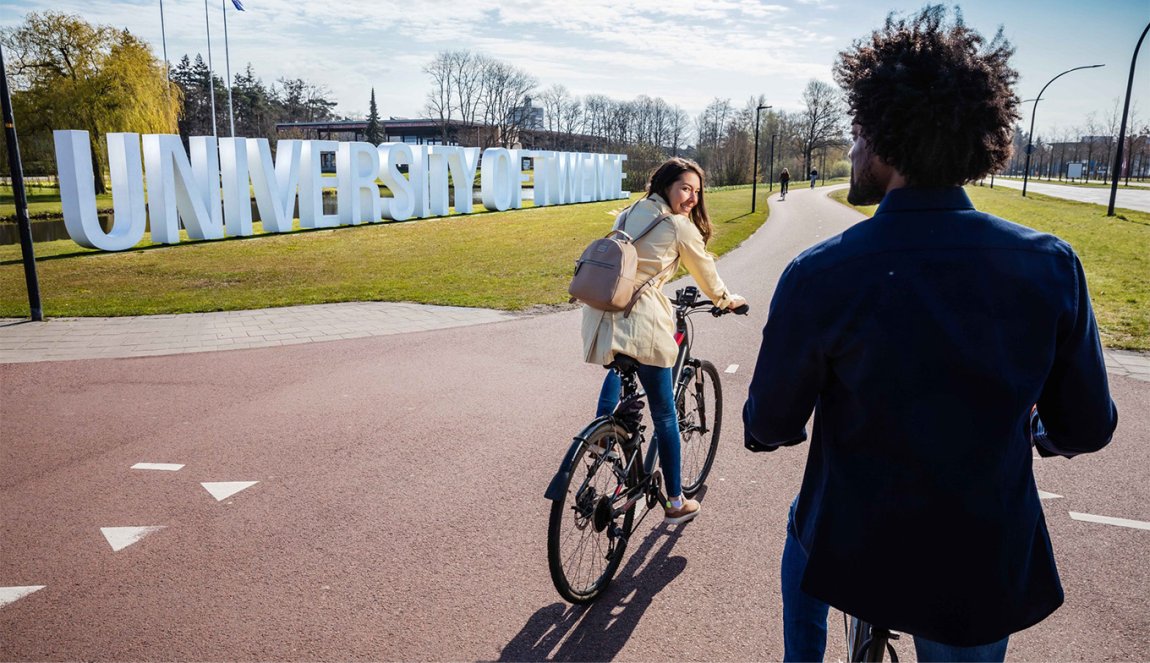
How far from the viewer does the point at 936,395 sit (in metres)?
1.39

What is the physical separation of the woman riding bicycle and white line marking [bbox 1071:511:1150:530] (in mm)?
2362

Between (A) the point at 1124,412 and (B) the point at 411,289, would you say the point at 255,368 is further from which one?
(A) the point at 1124,412

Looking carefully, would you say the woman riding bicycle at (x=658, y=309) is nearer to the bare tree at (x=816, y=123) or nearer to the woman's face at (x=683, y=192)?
the woman's face at (x=683, y=192)

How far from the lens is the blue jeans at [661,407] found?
11.7 ft

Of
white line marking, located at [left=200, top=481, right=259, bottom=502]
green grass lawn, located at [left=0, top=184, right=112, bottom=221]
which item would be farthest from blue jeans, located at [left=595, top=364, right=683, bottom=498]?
green grass lawn, located at [left=0, top=184, right=112, bottom=221]

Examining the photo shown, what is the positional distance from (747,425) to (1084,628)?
244cm

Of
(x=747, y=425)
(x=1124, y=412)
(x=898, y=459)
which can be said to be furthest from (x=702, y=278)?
(x=1124, y=412)

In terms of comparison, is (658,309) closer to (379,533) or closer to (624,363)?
(624,363)

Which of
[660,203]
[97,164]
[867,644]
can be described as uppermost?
[97,164]

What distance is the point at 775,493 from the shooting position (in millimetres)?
4469

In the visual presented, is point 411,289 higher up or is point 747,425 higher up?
point 747,425

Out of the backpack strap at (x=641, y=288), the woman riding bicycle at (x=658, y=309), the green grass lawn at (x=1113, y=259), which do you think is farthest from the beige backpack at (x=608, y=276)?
the green grass lawn at (x=1113, y=259)

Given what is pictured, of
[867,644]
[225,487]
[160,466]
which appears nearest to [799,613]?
[867,644]

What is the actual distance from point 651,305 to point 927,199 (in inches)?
81.6
